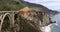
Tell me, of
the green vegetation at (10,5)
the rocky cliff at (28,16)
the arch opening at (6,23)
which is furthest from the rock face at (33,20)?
the arch opening at (6,23)

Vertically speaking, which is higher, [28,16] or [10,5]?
[10,5]

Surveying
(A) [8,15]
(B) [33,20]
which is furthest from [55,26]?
(A) [8,15]

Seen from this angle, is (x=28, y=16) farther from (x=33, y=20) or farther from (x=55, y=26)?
(x=55, y=26)

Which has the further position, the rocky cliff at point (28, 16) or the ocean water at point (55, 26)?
the ocean water at point (55, 26)

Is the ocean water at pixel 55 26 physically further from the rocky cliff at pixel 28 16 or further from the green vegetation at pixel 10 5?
the green vegetation at pixel 10 5

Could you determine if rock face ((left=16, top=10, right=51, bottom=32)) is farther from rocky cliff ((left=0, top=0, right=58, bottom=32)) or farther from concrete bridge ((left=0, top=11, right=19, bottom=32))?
concrete bridge ((left=0, top=11, right=19, bottom=32))

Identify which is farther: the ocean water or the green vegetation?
the ocean water

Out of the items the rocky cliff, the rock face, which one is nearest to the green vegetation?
the rocky cliff

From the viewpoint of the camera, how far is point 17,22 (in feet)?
10.6

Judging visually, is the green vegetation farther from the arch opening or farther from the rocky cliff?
the arch opening

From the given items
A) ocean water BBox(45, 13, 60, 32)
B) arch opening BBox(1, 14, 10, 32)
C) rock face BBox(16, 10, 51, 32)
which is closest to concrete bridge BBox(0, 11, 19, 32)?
arch opening BBox(1, 14, 10, 32)

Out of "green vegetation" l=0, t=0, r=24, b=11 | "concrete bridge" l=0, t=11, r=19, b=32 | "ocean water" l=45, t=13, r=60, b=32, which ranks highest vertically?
"green vegetation" l=0, t=0, r=24, b=11

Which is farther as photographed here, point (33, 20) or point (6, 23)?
point (33, 20)

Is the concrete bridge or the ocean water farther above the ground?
the concrete bridge
